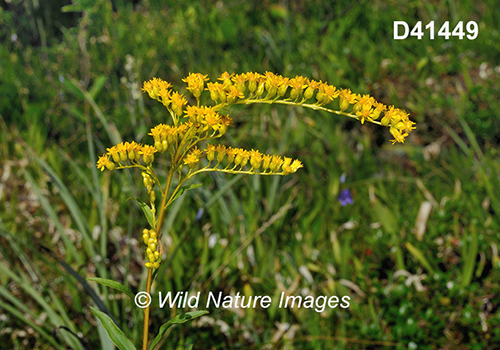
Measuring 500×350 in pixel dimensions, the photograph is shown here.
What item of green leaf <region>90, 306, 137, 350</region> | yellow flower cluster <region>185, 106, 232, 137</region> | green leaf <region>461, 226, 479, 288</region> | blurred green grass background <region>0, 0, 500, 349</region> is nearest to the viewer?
yellow flower cluster <region>185, 106, 232, 137</region>

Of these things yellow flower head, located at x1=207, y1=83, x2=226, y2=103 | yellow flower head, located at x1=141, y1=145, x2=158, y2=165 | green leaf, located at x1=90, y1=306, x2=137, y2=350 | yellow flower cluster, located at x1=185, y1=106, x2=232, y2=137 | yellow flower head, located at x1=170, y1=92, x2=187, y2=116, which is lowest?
green leaf, located at x1=90, y1=306, x2=137, y2=350

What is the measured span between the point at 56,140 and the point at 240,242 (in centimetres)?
180

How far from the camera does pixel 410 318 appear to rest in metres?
1.68

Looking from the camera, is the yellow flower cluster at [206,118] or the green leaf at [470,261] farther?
the green leaf at [470,261]

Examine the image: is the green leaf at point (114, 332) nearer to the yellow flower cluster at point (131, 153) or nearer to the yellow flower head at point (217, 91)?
the yellow flower cluster at point (131, 153)

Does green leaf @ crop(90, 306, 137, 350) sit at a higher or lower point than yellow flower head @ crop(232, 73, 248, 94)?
lower

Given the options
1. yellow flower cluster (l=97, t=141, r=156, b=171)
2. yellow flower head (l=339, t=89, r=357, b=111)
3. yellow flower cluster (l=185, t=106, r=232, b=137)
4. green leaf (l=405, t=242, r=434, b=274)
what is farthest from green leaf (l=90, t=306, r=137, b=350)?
green leaf (l=405, t=242, r=434, b=274)

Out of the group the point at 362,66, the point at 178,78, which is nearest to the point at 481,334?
the point at 362,66

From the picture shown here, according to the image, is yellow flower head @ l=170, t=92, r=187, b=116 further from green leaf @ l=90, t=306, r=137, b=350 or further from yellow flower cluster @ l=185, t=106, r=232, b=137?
green leaf @ l=90, t=306, r=137, b=350

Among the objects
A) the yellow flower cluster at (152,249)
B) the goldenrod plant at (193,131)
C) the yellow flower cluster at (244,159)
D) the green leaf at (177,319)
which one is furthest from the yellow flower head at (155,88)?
the green leaf at (177,319)

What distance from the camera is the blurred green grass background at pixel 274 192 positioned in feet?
5.70

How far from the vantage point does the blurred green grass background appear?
174cm

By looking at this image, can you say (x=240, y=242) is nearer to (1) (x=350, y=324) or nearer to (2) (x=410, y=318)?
(1) (x=350, y=324)

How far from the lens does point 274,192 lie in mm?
2230
